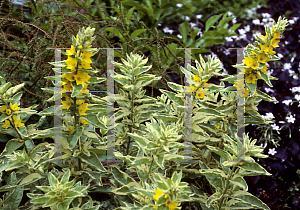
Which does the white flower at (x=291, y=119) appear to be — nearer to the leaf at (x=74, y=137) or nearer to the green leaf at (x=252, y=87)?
the green leaf at (x=252, y=87)

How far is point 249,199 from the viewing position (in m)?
1.07

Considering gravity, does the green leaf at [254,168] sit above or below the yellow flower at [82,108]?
below

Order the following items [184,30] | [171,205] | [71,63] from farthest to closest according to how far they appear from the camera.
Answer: [184,30] → [71,63] → [171,205]

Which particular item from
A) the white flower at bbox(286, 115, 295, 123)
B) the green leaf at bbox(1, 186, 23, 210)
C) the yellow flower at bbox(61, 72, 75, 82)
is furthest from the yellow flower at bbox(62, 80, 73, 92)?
the white flower at bbox(286, 115, 295, 123)

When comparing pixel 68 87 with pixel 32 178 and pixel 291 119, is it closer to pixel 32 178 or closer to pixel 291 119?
pixel 32 178

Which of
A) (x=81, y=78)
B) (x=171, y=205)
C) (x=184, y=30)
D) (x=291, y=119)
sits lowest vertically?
(x=171, y=205)

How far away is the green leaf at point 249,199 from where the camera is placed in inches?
40.9

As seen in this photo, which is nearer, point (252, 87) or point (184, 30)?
point (252, 87)

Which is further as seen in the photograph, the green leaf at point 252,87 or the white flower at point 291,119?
the white flower at point 291,119

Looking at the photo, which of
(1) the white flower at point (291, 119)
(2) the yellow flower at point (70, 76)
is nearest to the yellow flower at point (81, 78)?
(2) the yellow flower at point (70, 76)

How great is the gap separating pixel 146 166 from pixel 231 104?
468 mm

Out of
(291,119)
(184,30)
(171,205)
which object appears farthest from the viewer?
(184,30)

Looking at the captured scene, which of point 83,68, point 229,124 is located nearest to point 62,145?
point 83,68

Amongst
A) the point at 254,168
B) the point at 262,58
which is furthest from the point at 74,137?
the point at 262,58
